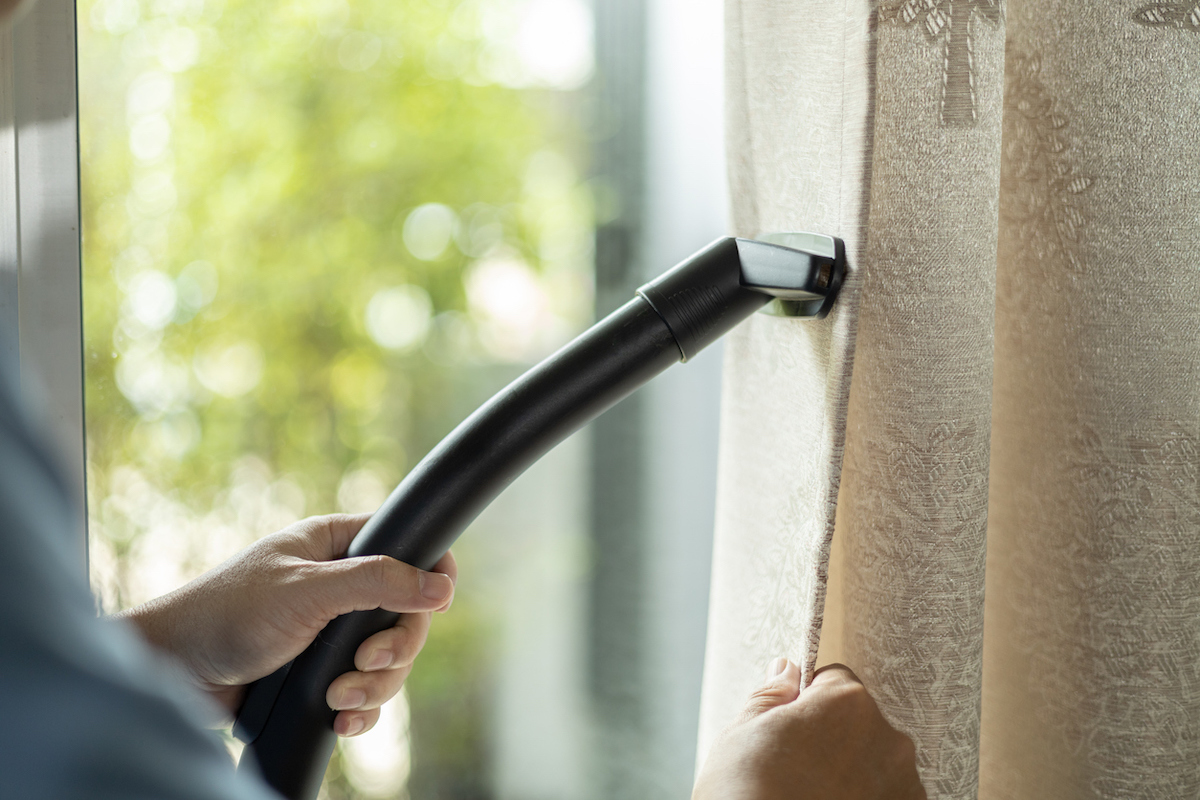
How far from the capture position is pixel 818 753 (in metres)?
0.41

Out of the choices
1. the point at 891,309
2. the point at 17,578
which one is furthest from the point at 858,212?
the point at 17,578

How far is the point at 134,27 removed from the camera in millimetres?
610

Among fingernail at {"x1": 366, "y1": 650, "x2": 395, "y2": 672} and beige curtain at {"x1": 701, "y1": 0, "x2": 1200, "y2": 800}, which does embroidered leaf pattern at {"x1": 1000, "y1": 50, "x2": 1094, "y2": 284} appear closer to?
beige curtain at {"x1": 701, "y1": 0, "x2": 1200, "y2": 800}

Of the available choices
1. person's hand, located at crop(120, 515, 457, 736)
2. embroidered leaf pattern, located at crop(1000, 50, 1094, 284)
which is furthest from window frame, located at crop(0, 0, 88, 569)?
embroidered leaf pattern, located at crop(1000, 50, 1094, 284)

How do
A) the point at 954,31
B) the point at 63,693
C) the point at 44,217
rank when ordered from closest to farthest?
the point at 63,693, the point at 954,31, the point at 44,217

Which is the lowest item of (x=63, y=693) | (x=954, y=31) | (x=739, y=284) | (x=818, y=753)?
(x=818, y=753)

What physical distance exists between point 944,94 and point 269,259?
54cm

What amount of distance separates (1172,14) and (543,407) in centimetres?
44

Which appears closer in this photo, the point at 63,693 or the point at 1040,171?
the point at 63,693

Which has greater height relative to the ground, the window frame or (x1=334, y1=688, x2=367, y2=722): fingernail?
the window frame

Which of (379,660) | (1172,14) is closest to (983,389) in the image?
(1172,14)

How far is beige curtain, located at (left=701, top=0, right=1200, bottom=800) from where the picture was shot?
0.40m

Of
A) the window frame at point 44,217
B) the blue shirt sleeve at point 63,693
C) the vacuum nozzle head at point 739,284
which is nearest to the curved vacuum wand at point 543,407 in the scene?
the vacuum nozzle head at point 739,284

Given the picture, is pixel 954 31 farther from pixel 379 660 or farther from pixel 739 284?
pixel 379 660
